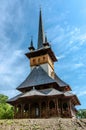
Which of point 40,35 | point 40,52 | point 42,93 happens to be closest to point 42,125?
point 42,93

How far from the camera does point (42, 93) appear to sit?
102 feet

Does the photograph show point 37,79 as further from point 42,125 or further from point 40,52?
point 42,125

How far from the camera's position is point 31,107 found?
108ft

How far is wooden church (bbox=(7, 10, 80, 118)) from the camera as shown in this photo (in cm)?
3022

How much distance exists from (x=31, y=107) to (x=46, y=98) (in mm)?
3412

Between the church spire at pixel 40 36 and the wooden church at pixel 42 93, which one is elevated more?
the church spire at pixel 40 36

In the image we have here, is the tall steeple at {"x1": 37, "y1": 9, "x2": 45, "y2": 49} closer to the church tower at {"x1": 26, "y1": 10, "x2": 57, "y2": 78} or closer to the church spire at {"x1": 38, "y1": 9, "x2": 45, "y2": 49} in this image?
the church spire at {"x1": 38, "y1": 9, "x2": 45, "y2": 49}

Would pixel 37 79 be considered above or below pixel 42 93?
above

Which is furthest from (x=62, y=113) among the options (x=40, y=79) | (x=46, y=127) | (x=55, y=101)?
(x=46, y=127)

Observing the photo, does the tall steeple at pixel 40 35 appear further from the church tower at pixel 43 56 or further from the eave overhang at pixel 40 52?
→ the eave overhang at pixel 40 52

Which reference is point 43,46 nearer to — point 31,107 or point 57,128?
point 31,107

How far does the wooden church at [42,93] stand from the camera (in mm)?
30219

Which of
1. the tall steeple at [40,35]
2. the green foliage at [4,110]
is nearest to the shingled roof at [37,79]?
the tall steeple at [40,35]

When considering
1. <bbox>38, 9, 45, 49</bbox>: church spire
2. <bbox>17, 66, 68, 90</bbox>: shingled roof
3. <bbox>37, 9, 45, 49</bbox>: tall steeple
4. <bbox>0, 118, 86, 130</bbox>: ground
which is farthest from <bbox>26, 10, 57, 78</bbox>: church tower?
<bbox>0, 118, 86, 130</bbox>: ground
